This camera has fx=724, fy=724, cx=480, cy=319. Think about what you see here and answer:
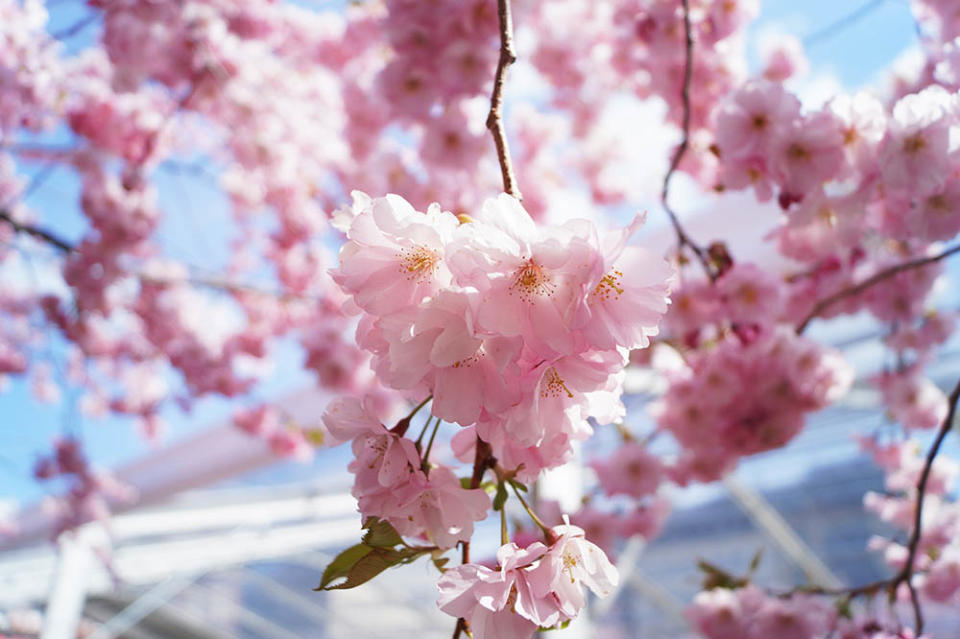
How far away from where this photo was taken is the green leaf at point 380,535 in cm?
57

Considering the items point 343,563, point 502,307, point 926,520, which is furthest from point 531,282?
point 926,520

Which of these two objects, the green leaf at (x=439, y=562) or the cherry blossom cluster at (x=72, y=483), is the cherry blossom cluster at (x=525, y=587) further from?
the cherry blossom cluster at (x=72, y=483)

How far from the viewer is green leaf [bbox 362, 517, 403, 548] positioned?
57cm

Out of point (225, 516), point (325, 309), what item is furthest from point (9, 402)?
point (325, 309)

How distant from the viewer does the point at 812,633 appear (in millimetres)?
1481

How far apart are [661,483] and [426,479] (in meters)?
1.49

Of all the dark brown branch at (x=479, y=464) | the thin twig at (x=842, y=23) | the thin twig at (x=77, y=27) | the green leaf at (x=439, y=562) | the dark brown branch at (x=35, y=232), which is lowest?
the green leaf at (x=439, y=562)

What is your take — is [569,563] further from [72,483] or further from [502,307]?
[72,483]

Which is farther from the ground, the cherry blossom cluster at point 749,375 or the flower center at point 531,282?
the cherry blossom cluster at point 749,375

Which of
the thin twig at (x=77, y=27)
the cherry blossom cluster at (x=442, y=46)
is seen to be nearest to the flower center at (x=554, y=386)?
the cherry blossom cluster at (x=442, y=46)

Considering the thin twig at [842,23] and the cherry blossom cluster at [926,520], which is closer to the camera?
the thin twig at [842,23]

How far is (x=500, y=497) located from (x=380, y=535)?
10 cm

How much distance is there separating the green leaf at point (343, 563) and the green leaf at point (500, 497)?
0.36 ft

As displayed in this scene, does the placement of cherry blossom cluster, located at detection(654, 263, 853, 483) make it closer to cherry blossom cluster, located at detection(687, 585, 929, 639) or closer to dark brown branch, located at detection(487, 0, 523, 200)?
cherry blossom cluster, located at detection(687, 585, 929, 639)
